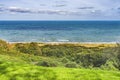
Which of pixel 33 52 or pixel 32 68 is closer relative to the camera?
pixel 32 68

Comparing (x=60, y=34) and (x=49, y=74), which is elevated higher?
(x=49, y=74)

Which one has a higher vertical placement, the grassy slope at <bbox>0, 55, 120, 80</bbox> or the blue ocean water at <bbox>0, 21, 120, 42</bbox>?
the grassy slope at <bbox>0, 55, 120, 80</bbox>

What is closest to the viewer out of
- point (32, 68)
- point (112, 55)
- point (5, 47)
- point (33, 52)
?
point (32, 68)

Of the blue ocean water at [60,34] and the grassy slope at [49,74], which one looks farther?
the blue ocean water at [60,34]

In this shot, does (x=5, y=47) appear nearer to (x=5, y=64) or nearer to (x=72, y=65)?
(x=72, y=65)

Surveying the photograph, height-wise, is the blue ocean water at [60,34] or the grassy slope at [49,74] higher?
the grassy slope at [49,74]

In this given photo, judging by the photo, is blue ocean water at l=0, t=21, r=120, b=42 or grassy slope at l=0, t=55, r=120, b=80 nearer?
grassy slope at l=0, t=55, r=120, b=80

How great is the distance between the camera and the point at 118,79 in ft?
18.1

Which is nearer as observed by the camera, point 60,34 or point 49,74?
point 49,74

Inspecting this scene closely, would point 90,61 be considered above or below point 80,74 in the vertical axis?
below

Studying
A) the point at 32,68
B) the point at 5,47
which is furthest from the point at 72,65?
the point at 5,47

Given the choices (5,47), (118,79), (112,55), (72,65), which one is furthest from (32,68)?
(5,47)

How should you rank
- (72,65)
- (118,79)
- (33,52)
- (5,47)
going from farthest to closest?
1. (33,52)
2. (5,47)
3. (72,65)
4. (118,79)

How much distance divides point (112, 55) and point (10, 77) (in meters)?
6.21
